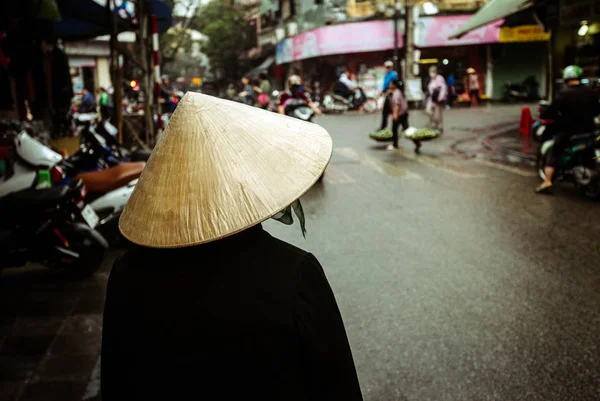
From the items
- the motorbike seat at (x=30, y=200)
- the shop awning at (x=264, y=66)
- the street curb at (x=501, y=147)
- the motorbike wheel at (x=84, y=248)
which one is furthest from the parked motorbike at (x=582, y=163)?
the shop awning at (x=264, y=66)

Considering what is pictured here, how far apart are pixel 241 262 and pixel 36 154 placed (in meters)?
5.04

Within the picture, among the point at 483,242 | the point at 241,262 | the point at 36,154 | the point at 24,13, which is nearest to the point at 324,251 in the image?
the point at 483,242

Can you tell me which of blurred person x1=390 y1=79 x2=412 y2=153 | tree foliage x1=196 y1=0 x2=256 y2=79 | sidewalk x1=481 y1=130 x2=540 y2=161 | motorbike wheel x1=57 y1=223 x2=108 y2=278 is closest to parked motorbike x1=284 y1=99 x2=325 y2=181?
blurred person x1=390 y1=79 x2=412 y2=153

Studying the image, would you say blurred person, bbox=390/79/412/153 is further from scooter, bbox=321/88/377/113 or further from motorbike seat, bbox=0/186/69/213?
scooter, bbox=321/88/377/113

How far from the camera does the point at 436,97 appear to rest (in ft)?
55.7

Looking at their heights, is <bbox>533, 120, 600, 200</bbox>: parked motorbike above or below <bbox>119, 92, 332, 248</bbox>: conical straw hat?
below

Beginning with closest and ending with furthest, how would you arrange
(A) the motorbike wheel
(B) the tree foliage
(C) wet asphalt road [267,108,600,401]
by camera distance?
(C) wet asphalt road [267,108,600,401]
(A) the motorbike wheel
(B) the tree foliage

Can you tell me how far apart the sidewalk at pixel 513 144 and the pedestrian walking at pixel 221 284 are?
11555 mm

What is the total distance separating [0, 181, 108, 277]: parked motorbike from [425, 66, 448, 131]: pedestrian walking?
1290 cm

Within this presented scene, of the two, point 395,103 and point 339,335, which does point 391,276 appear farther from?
point 395,103

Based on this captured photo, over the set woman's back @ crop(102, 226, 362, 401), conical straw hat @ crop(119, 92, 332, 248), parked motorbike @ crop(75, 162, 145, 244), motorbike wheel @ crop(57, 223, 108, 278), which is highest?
conical straw hat @ crop(119, 92, 332, 248)

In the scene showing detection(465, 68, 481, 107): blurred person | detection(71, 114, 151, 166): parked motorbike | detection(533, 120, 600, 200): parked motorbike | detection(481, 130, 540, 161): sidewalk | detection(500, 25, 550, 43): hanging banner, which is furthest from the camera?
detection(500, 25, 550, 43): hanging banner

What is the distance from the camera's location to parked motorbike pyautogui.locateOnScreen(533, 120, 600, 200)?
8156mm

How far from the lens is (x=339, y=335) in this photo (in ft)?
4.89
